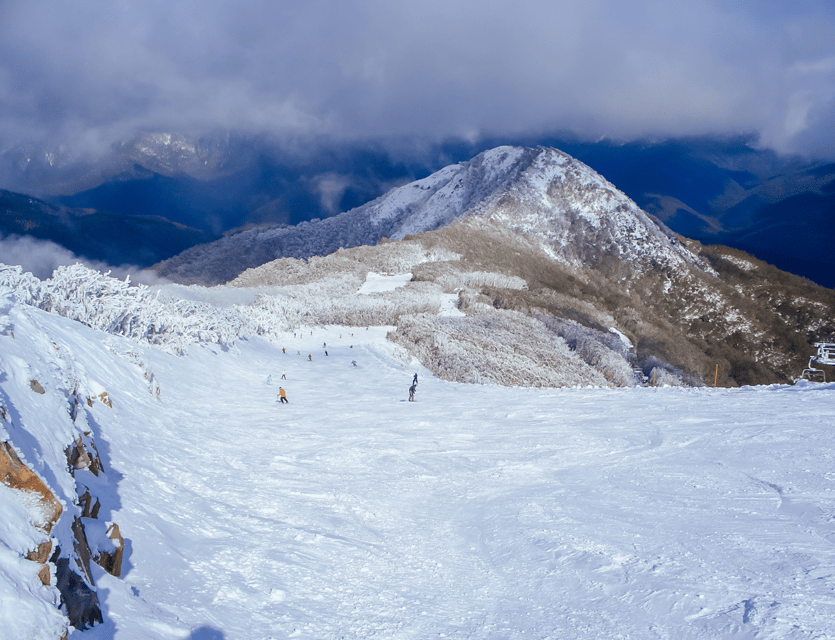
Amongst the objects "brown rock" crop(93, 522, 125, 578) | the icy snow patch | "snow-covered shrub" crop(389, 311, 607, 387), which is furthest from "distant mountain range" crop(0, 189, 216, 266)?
"brown rock" crop(93, 522, 125, 578)

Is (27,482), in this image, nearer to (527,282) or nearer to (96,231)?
(527,282)

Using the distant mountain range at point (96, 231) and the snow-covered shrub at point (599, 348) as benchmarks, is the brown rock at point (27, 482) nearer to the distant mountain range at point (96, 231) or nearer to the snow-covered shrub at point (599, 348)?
the snow-covered shrub at point (599, 348)

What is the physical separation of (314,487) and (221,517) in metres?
1.86

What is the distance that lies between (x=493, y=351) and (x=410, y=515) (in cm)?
1865

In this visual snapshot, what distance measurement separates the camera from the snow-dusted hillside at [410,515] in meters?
4.41

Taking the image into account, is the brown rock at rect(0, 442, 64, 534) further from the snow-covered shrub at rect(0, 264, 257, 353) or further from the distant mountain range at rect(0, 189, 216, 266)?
the distant mountain range at rect(0, 189, 216, 266)

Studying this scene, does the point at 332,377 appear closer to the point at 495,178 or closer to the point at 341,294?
the point at 341,294

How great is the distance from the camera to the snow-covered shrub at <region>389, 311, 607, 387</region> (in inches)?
901

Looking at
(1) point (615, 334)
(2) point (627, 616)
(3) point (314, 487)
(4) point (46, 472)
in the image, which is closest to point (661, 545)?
(2) point (627, 616)

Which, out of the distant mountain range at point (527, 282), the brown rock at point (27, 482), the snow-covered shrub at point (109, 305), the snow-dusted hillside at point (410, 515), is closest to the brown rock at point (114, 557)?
the snow-dusted hillside at point (410, 515)

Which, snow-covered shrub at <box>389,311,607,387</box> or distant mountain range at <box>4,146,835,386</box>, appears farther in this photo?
distant mountain range at <box>4,146,835,386</box>

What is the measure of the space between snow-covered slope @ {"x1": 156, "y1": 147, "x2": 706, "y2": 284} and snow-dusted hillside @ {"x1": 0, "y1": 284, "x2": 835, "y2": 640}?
4987 centimetres

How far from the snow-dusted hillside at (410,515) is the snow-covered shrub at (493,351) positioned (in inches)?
410

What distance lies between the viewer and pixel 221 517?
6.40 meters
